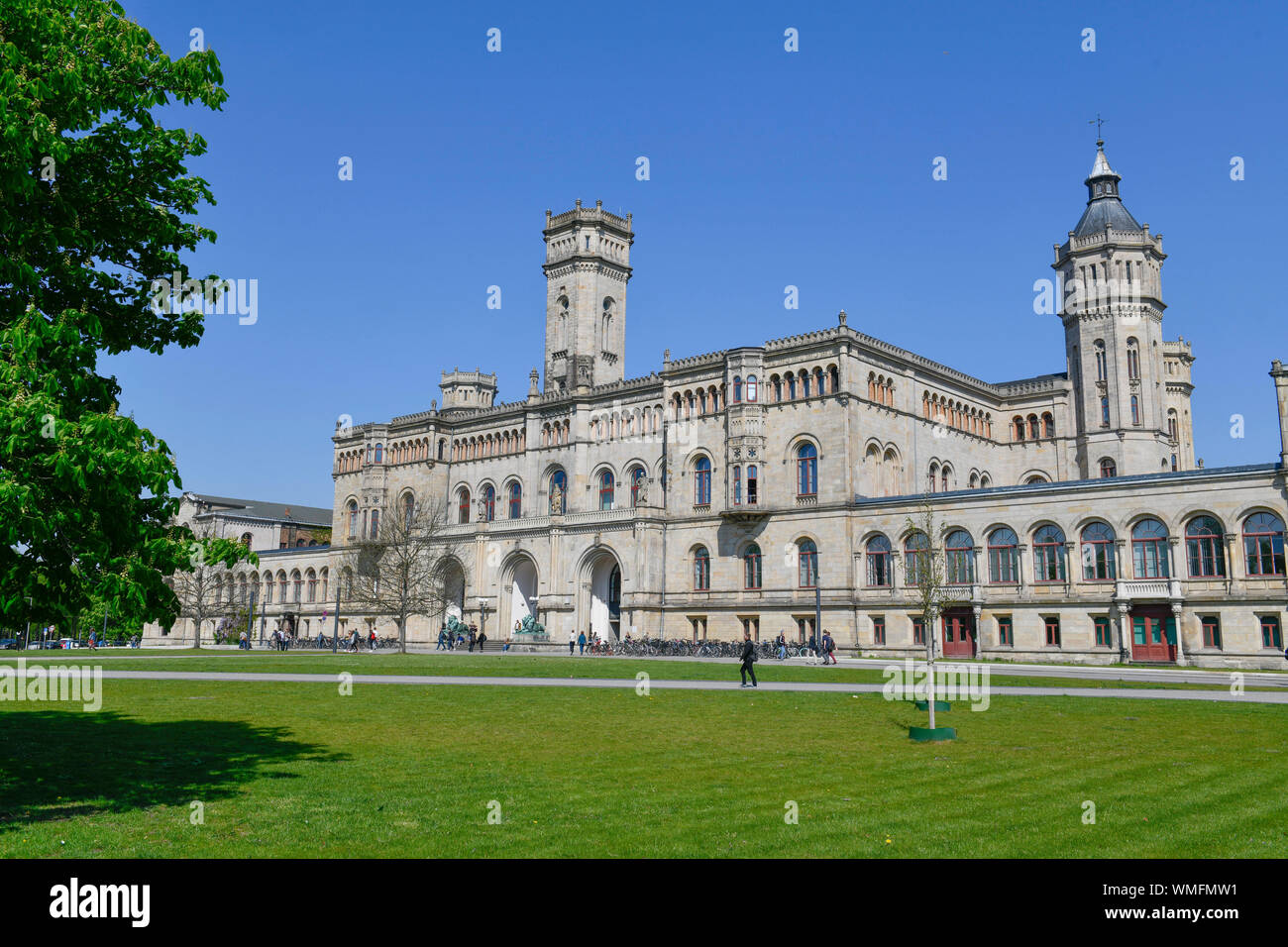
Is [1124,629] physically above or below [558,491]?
below

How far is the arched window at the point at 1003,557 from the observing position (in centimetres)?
5344

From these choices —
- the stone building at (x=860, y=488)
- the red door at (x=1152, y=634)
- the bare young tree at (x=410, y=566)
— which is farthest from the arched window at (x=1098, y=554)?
the bare young tree at (x=410, y=566)

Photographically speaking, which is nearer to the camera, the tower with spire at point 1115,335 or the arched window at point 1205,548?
the arched window at point 1205,548

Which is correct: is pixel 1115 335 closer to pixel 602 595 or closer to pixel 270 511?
pixel 602 595

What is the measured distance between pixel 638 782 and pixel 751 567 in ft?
167

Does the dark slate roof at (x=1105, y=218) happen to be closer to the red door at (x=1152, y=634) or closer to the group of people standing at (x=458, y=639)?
the red door at (x=1152, y=634)

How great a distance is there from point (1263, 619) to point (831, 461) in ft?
76.3

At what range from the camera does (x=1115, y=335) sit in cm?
6594

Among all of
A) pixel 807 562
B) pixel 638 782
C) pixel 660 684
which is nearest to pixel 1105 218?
pixel 807 562

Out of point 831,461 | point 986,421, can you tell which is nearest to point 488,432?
point 831,461

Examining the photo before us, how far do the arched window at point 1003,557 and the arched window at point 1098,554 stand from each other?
A: 336 centimetres

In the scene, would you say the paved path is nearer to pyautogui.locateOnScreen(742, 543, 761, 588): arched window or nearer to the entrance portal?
the entrance portal
